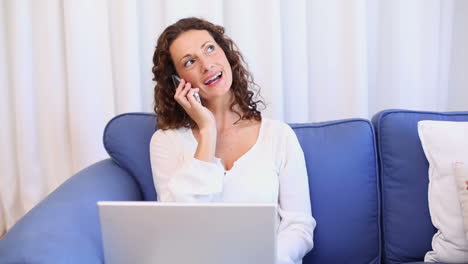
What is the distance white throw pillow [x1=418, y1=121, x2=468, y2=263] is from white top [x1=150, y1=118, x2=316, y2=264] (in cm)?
36

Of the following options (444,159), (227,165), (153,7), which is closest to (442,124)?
(444,159)

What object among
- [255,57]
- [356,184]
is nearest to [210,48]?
[255,57]

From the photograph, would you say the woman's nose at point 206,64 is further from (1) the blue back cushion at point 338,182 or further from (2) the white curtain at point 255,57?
(2) the white curtain at point 255,57

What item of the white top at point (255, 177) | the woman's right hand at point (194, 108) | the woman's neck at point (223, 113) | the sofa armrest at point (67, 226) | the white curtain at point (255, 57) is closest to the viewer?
the sofa armrest at point (67, 226)

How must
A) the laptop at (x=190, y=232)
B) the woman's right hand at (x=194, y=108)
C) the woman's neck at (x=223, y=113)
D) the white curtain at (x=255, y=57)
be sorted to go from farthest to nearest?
1. the white curtain at (x=255, y=57)
2. the woman's neck at (x=223, y=113)
3. the woman's right hand at (x=194, y=108)
4. the laptop at (x=190, y=232)

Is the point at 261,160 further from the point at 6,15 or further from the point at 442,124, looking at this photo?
the point at 6,15

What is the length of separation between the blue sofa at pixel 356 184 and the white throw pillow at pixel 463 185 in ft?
0.39

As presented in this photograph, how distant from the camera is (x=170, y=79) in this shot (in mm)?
1482

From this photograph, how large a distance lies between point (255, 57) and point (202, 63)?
1.83 ft

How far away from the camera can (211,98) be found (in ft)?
4.77

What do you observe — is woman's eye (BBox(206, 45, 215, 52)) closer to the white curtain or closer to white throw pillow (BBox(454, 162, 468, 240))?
the white curtain

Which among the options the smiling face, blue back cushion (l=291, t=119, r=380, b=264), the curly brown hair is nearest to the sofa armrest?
the curly brown hair

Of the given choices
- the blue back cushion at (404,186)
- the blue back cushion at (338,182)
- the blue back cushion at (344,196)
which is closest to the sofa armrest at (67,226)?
the blue back cushion at (338,182)

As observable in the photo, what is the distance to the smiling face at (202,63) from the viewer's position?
1365 mm
